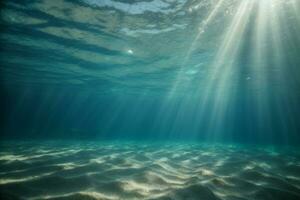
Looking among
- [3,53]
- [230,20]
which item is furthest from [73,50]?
[230,20]

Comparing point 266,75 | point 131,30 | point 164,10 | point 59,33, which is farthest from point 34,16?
point 266,75

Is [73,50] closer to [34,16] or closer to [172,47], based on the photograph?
[34,16]

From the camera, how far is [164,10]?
12883 millimetres

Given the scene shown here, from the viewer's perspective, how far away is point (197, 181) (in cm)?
602

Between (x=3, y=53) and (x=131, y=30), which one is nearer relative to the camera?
(x=131, y=30)

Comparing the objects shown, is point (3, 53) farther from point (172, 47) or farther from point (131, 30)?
point (172, 47)

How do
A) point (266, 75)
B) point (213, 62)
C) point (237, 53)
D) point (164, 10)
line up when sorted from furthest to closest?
point (266, 75)
point (213, 62)
point (237, 53)
point (164, 10)

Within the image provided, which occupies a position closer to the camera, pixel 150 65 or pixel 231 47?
pixel 231 47

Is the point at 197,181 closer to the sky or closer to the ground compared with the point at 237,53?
closer to the ground

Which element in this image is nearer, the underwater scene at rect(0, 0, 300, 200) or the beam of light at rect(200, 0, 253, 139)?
the underwater scene at rect(0, 0, 300, 200)

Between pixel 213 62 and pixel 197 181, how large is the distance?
66.3 ft

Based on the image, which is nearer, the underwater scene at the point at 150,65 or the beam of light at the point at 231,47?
the underwater scene at the point at 150,65

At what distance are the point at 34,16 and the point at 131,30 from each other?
6.49 meters

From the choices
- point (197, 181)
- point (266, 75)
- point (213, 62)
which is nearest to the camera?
point (197, 181)
